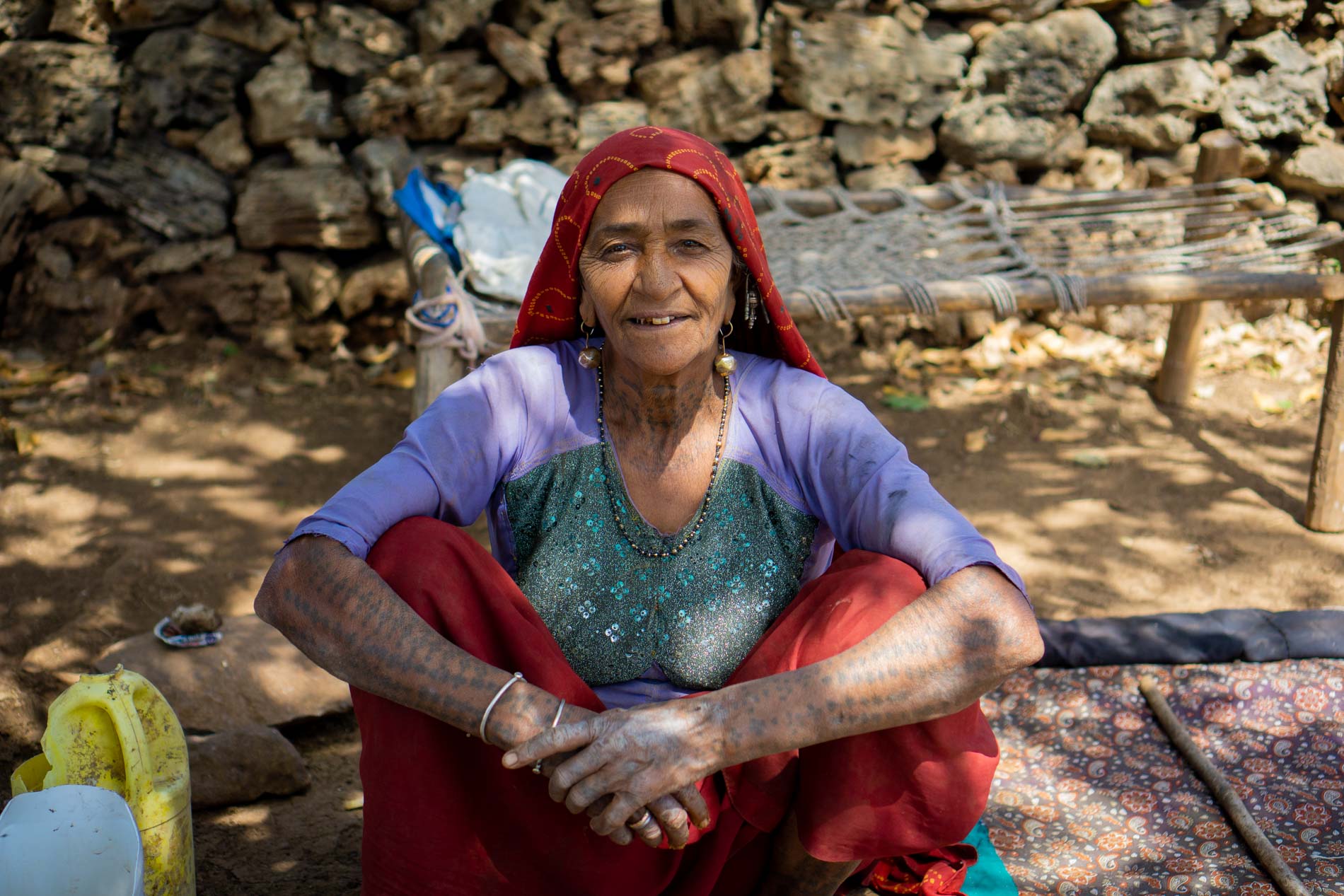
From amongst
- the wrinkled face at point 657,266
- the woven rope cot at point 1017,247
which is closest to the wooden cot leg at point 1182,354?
the woven rope cot at point 1017,247

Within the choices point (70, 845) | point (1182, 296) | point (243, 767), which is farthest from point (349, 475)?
point (1182, 296)

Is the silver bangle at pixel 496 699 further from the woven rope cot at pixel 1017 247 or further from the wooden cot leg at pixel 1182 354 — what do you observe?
the wooden cot leg at pixel 1182 354

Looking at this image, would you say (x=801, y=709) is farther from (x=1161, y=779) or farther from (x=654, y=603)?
(x=1161, y=779)

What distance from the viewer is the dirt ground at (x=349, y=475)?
2957 mm

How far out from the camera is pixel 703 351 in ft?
7.07

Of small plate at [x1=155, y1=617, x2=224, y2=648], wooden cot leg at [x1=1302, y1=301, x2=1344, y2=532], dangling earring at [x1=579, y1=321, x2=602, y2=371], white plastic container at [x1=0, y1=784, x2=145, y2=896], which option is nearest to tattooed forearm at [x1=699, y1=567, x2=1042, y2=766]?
dangling earring at [x1=579, y1=321, x2=602, y2=371]

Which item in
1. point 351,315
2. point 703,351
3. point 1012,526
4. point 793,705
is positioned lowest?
point 1012,526

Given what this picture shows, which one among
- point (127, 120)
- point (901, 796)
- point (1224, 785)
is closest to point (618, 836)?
point (901, 796)

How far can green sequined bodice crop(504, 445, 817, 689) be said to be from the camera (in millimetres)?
2086

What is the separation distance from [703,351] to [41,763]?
4.62 ft

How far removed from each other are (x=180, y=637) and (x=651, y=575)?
4.95ft

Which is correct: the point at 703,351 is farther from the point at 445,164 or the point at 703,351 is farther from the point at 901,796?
the point at 445,164

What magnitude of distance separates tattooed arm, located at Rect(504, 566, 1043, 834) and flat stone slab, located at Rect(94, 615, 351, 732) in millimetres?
1426

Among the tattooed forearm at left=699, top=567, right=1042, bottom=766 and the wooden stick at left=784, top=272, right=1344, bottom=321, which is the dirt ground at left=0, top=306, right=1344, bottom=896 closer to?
the wooden stick at left=784, top=272, right=1344, bottom=321
